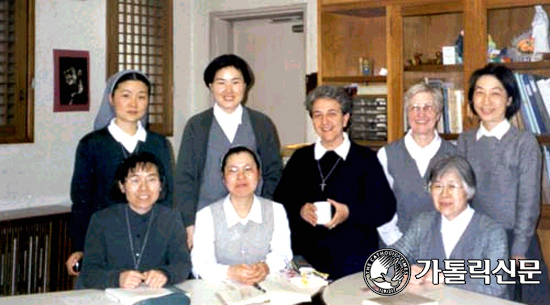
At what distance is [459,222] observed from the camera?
2.52 metres

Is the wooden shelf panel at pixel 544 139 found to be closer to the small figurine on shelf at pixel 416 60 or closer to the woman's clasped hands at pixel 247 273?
the small figurine on shelf at pixel 416 60

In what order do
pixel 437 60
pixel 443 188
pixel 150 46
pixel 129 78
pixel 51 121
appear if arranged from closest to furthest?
1. pixel 443 188
2. pixel 129 78
3. pixel 437 60
4. pixel 51 121
5. pixel 150 46

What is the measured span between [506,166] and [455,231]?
1.38 feet

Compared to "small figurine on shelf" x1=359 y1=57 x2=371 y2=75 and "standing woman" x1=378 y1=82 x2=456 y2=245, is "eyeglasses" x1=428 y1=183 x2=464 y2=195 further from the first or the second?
"small figurine on shelf" x1=359 y1=57 x2=371 y2=75

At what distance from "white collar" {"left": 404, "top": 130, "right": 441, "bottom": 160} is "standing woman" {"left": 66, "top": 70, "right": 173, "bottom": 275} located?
103cm

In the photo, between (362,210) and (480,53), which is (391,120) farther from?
(362,210)

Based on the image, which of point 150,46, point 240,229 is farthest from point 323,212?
point 150,46

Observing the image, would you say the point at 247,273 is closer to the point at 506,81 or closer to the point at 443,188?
the point at 443,188

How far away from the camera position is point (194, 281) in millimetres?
2492

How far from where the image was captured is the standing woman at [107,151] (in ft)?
8.91

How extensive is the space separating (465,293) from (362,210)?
617 millimetres

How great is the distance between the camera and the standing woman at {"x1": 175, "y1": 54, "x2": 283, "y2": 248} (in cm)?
295

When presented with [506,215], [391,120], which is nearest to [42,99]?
[391,120]

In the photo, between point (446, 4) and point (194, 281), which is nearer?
point (194, 281)
